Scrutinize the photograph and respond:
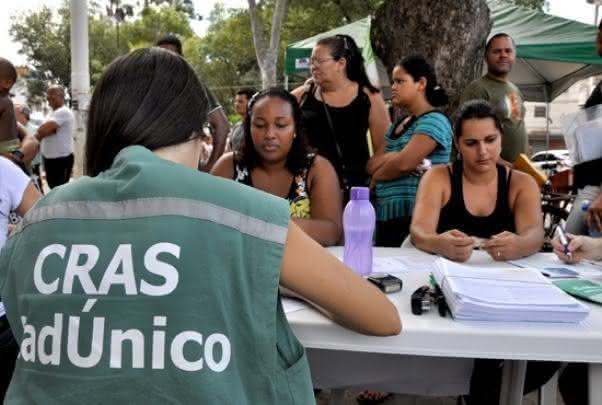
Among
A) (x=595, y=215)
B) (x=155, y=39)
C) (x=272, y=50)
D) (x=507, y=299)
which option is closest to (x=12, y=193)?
(x=507, y=299)

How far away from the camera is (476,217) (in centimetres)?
224

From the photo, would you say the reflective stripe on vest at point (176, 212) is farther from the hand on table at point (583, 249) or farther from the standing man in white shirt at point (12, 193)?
the hand on table at point (583, 249)

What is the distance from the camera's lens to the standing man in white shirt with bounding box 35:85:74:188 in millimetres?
6871

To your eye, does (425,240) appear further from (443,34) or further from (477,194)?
(443,34)

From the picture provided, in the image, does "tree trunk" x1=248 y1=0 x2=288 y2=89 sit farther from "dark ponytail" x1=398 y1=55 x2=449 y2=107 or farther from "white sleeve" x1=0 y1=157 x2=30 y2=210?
"white sleeve" x1=0 y1=157 x2=30 y2=210

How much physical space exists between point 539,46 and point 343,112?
4.69 metres

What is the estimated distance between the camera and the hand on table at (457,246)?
193cm

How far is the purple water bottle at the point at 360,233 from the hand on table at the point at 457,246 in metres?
0.36

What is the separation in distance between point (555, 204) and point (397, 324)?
5054 millimetres

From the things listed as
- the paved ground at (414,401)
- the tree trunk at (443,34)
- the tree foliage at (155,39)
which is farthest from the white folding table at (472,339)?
the tree foliage at (155,39)

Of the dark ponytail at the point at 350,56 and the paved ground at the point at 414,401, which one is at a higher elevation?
the dark ponytail at the point at 350,56

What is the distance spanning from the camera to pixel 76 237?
938 millimetres

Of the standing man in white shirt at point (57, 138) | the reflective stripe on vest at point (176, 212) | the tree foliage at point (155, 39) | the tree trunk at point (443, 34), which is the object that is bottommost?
the standing man in white shirt at point (57, 138)

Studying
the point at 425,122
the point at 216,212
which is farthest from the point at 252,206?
the point at 425,122
